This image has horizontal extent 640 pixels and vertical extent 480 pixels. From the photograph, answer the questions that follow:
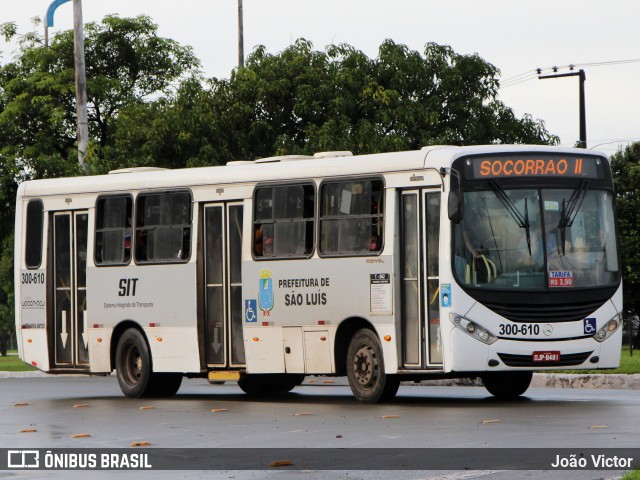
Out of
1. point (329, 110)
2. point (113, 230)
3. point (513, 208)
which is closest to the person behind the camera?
point (513, 208)

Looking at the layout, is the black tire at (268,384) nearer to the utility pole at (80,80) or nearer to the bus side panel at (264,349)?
the bus side panel at (264,349)

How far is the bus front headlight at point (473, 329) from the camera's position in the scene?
18156mm

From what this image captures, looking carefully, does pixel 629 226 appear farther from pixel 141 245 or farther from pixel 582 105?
pixel 141 245

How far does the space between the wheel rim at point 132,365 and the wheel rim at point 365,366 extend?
4.29 meters

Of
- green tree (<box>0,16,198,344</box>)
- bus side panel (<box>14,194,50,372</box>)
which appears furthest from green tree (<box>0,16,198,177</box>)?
bus side panel (<box>14,194,50,372</box>)

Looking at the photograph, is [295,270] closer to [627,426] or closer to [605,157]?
[605,157]

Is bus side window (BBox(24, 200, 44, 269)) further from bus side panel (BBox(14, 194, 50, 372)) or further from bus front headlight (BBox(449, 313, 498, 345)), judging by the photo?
bus front headlight (BBox(449, 313, 498, 345))

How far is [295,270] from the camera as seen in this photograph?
2030 centimetres

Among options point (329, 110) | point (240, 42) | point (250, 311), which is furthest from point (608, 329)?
point (240, 42)

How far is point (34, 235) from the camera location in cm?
2392

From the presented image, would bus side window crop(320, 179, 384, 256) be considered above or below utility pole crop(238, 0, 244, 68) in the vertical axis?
below

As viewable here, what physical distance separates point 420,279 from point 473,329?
40.7 inches

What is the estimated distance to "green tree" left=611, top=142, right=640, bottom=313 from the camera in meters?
50.1

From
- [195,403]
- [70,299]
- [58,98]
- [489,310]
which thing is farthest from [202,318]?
[58,98]
